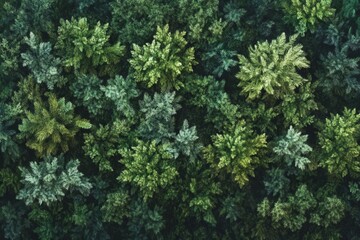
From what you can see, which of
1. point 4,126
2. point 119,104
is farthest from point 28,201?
point 119,104

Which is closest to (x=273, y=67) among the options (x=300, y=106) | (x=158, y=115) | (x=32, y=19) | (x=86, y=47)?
(x=300, y=106)

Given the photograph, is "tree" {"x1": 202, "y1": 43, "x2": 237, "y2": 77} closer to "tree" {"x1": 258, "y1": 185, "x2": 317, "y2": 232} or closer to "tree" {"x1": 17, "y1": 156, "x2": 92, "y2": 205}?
"tree" {"x1": 258, "y1": 185, "x2": 317, "y2": 232}

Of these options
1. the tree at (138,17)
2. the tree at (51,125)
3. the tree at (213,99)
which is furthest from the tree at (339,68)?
the tree at (51,125)

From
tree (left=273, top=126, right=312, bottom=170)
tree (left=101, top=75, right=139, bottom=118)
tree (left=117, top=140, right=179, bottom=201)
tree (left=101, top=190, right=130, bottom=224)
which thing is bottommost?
tree (left=101, top=190, right=130, bottom=224)

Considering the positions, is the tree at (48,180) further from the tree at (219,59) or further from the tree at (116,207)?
the tree at (219,59)

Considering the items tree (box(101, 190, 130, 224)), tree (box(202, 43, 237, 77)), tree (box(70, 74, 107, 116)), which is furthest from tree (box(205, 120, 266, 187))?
tree (box(70, 74, 107, 116))

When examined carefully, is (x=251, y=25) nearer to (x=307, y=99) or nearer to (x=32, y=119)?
(x=307, y=99)
